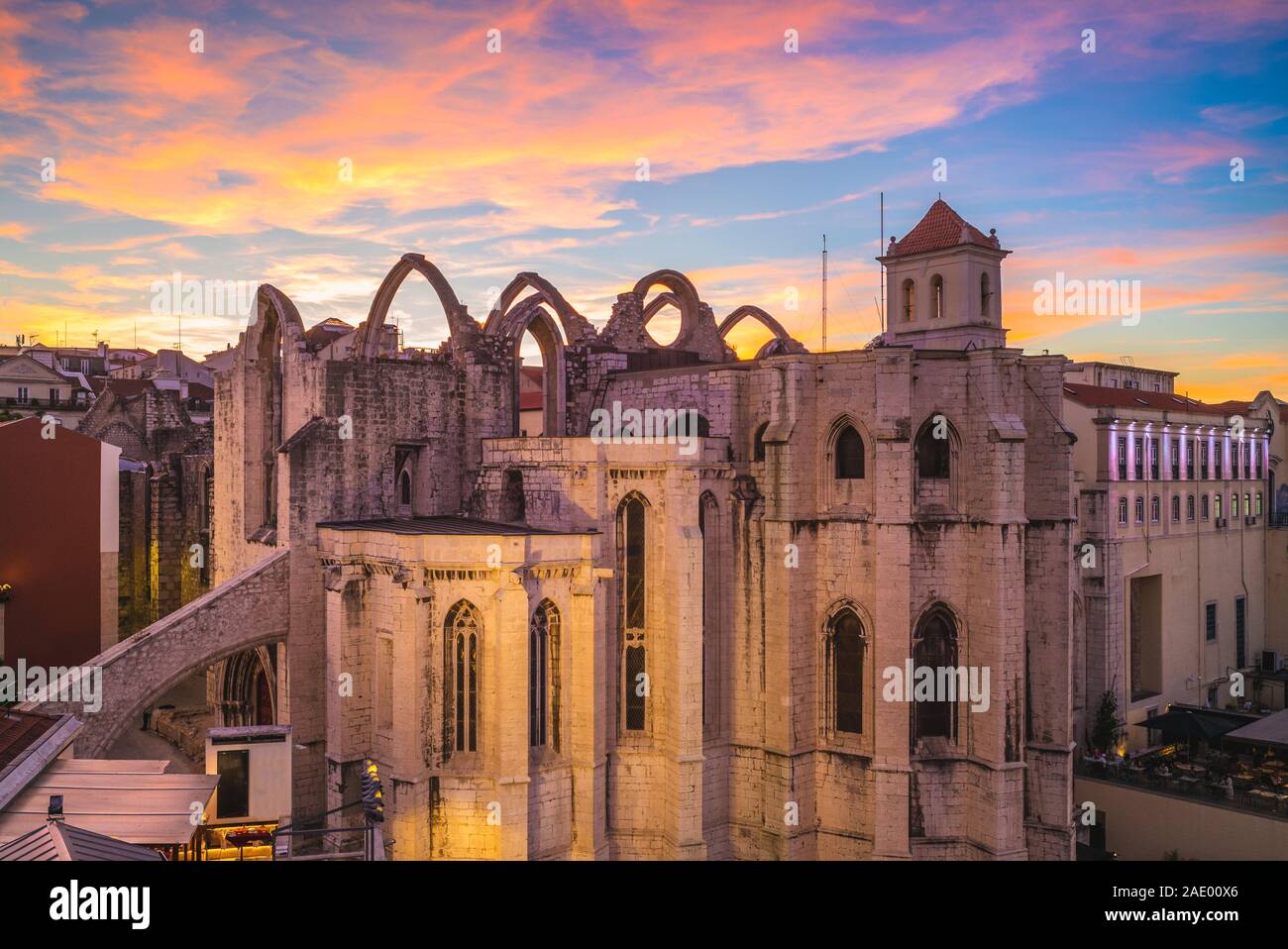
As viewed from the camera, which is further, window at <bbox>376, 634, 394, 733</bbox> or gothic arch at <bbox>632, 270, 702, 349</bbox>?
gothic arch at <bbox>632, 270, 702, 349</bbox>

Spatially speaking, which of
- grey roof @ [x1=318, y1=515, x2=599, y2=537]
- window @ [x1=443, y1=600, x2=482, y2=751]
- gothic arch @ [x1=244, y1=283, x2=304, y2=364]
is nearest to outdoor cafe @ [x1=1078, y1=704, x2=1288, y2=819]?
grey roof @ [x1=318, y1=515, x2=599, y2=537]

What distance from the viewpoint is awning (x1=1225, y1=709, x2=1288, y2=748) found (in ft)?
95.8

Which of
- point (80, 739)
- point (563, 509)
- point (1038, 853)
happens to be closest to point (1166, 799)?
point (1038, 853)

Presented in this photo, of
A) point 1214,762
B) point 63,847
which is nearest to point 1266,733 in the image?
point 1214,762

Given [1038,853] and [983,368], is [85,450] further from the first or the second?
[1038,853]

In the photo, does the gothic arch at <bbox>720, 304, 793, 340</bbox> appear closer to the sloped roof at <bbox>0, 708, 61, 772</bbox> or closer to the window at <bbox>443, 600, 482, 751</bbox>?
the window at <bbox>443, 600, 482, 751</bbox>

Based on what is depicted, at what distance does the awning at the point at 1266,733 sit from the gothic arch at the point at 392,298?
1007 inches

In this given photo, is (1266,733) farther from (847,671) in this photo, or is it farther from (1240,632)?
(1240,632)

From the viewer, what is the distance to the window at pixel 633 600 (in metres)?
22.1

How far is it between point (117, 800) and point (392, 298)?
603 inches

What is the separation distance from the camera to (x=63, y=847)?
863cm

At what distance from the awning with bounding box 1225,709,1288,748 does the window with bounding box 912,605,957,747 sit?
45.0 feet

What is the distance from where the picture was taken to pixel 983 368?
21688 mm
